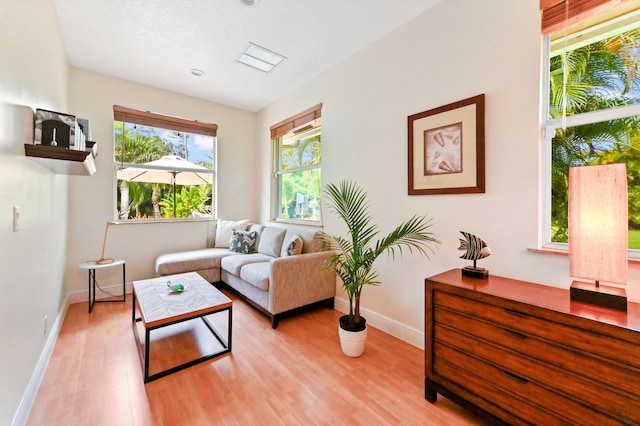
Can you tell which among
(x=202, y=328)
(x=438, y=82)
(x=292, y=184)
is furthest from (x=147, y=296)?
(x=438, y=82)

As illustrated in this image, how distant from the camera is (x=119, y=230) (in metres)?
3.45

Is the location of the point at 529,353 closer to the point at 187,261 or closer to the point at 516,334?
the point at 516,334

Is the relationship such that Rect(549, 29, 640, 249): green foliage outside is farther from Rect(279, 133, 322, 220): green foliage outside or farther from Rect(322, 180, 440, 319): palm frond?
Rect(279, 133, 322, 220): green foliage outside

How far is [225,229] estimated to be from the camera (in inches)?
161

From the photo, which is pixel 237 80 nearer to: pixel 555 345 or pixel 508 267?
pixel 508 267

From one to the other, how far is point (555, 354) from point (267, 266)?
2312 millimetres

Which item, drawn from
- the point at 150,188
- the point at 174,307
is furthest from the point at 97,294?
the point at 174,307

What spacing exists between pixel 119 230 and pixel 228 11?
2.96 meters

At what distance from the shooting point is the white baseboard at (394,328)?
2.24 meters

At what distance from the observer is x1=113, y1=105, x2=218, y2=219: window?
11.7 feet

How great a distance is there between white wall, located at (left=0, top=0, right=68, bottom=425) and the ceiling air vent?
155 cm

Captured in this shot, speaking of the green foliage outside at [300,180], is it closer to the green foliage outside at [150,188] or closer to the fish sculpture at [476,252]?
the green foliage outside at [150,188]

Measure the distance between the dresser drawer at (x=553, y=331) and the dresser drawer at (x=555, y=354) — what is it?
0.02m

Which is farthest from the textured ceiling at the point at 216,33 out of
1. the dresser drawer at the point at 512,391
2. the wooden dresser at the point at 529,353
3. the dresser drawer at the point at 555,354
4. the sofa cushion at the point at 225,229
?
the dresser drawer at the point at 512,391
